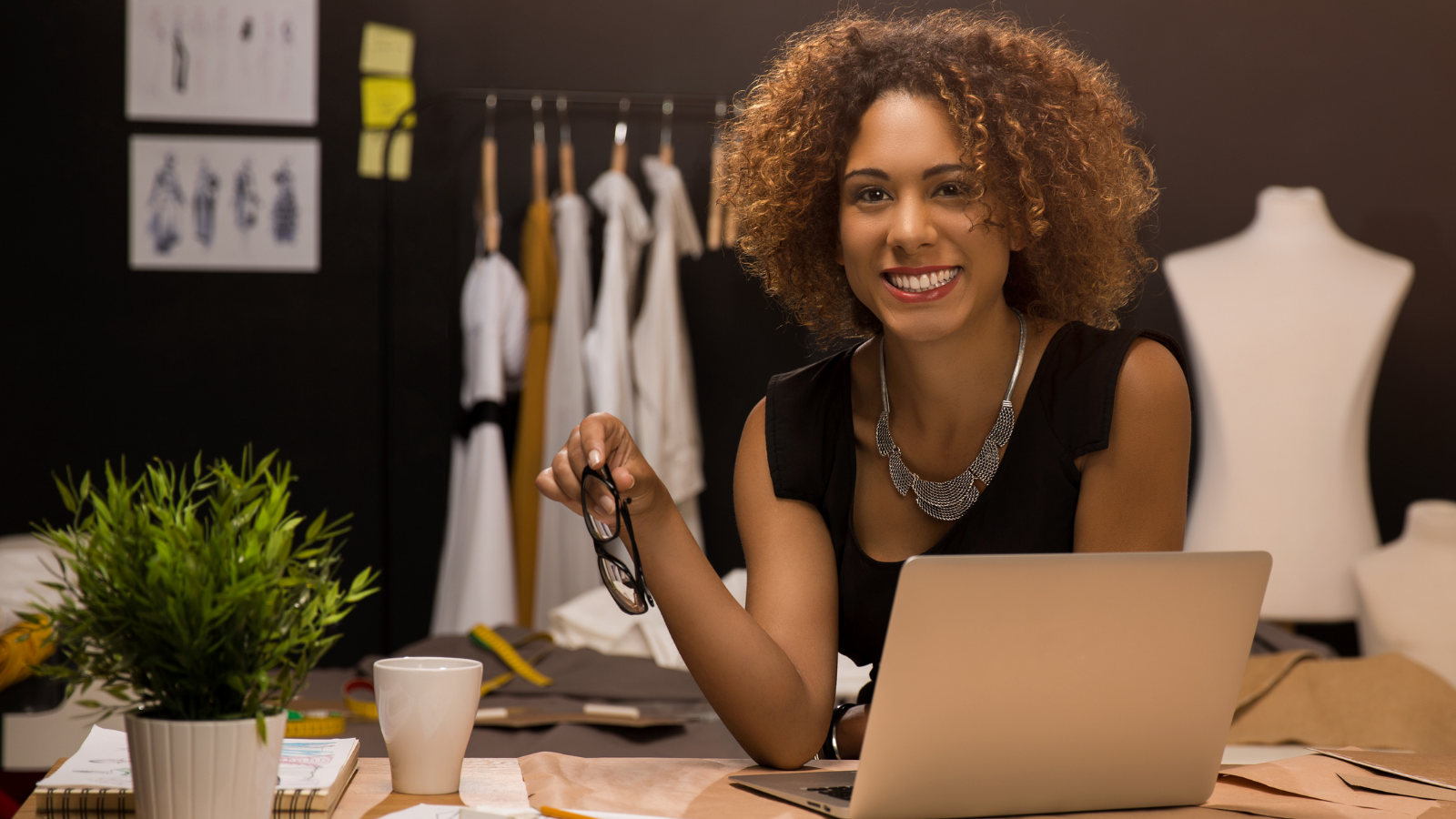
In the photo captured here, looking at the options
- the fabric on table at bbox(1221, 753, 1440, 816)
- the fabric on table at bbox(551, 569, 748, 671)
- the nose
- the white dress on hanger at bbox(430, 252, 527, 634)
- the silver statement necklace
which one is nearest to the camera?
the fabric on table at bbox(1221, 753, 1440, 816)

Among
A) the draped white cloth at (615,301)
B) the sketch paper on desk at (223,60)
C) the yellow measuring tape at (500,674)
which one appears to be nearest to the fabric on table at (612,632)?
the yellow measuring tape at (500,674)

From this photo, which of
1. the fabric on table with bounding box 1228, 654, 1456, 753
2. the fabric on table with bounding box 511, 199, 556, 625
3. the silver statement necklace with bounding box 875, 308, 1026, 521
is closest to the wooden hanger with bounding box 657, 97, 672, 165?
the fabric on table with bounding box 511, 199, 556, 625

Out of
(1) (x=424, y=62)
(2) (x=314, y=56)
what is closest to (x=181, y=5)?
(2) (x=314, y=56)

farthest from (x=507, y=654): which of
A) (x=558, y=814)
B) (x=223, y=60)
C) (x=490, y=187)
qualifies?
(x=223, y=60)

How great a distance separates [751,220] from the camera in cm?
143

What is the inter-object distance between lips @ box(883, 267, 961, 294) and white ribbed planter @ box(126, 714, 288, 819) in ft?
2.46

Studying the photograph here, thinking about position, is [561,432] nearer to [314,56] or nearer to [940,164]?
[314,56]

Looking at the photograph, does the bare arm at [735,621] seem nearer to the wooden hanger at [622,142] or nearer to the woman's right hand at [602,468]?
the woman's right hand at [602,468]

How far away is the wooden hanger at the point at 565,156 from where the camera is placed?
307 cm

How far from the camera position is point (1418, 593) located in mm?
2480

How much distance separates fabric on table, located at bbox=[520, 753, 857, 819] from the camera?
775 mm

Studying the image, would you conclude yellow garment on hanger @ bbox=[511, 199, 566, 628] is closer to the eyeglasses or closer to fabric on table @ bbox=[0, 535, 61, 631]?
fabric on table @ bbox=[0, 535, 61, 631]

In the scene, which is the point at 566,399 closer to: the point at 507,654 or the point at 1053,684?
the point at 507,654

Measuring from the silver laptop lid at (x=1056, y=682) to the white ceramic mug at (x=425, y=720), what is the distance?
0.27 meters
